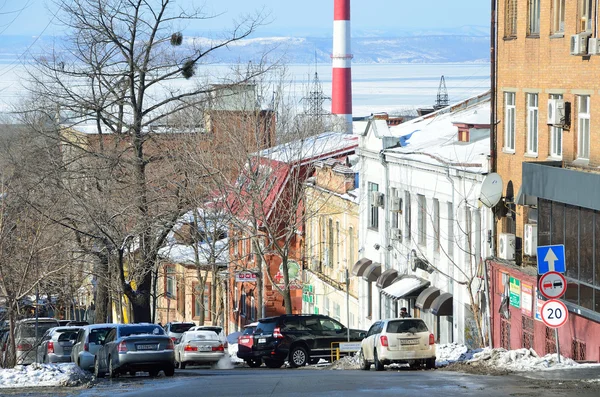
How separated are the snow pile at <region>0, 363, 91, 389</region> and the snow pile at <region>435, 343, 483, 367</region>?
8.84 m

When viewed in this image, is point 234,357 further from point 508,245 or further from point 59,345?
point 508,245

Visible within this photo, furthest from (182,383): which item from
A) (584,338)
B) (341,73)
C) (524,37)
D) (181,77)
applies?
(341,73)

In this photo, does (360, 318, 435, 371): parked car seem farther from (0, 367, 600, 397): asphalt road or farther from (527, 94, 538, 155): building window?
(527, 94, 538, 155): building window

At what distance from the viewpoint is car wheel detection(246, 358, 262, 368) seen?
33.2 m

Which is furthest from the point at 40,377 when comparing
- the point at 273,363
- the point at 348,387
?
the point at 273,363

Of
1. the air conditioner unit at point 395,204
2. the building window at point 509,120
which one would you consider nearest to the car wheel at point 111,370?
the building window at point 509,120

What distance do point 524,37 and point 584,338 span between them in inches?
355

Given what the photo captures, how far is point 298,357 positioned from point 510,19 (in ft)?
37.6

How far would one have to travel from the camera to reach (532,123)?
101 ft

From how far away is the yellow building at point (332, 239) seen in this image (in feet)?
147

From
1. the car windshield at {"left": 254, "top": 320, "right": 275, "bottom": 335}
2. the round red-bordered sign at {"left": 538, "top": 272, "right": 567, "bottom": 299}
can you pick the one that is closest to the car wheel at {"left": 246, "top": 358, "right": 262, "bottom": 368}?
the car windshield at {"left": 254, "top": 320, "right": 275, "bottom": 335}

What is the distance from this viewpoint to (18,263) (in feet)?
139

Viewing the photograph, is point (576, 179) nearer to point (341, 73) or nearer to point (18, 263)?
point (18, 263)

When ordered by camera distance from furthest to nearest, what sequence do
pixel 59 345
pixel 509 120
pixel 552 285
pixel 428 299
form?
pixel 428 299, pixel 59 345, pixel 509 120, pixel 552 285
